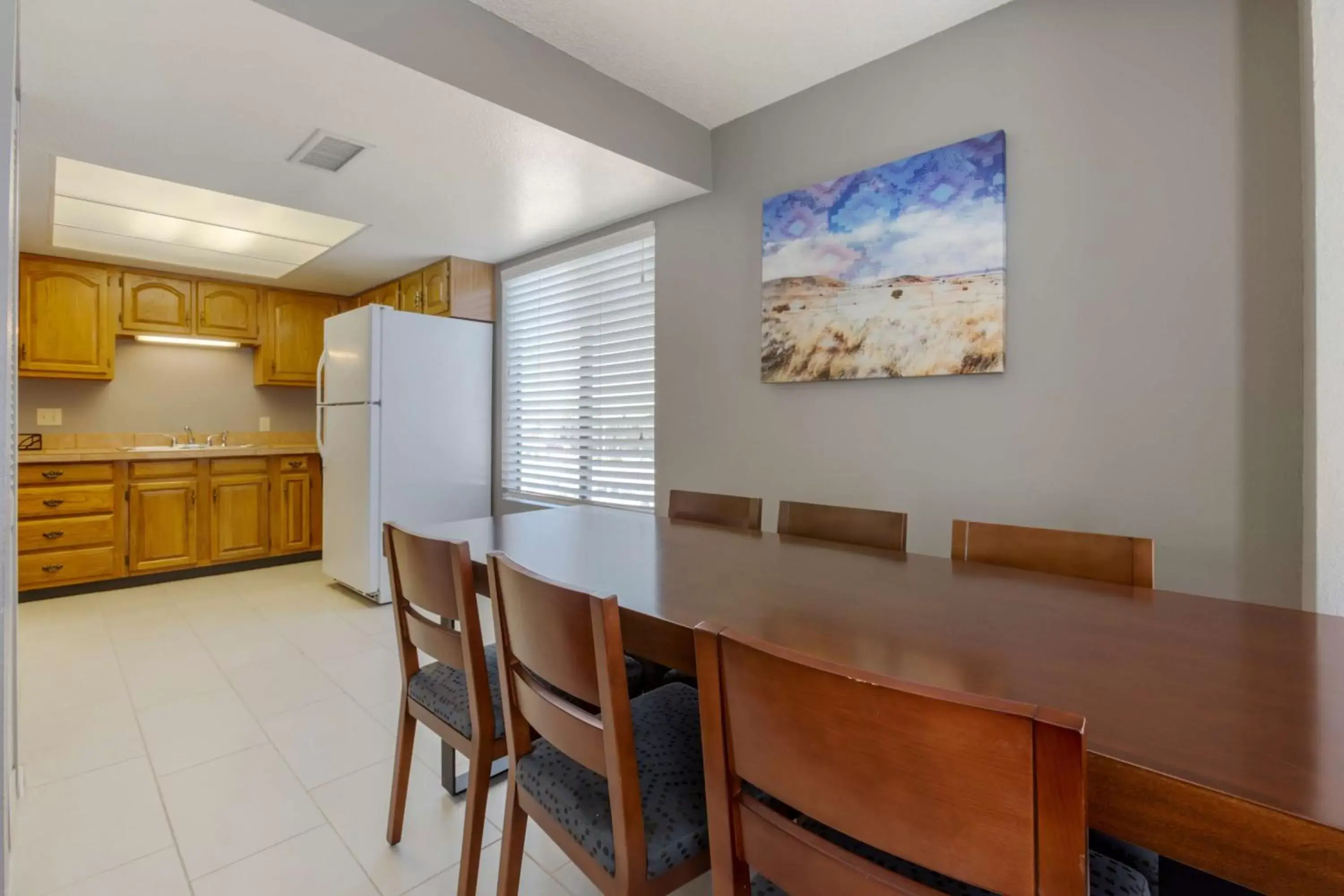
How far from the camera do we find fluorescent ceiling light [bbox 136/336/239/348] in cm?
448

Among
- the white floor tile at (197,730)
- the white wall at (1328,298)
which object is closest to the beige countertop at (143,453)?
the white floor tile at (197,730)

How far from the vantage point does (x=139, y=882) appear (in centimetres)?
147

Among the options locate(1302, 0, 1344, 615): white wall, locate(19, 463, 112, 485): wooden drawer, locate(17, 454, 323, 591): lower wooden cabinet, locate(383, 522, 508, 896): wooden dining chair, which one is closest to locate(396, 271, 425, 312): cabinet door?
locate(17, 454, 323, 591): lower wooden cabinet

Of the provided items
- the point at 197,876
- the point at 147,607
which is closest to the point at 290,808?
the point at 197,876

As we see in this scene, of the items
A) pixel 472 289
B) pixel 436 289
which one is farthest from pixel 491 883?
pixel 436 289

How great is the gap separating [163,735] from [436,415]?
7.14 ft

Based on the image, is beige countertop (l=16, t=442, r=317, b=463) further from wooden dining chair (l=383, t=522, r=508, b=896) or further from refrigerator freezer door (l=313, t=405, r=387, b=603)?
wooden dining chair (l=383, t=522, r=508, b=896)

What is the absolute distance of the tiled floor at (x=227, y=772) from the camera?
149cm

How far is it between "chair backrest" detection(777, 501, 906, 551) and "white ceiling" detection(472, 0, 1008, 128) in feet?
5.40

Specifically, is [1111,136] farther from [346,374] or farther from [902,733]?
[346,374]

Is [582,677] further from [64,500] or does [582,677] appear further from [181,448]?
[181,448]

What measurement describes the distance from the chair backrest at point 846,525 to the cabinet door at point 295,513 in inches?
166

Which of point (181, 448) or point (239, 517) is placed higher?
point (181, 448)

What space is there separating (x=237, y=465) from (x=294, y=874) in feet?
12.3
